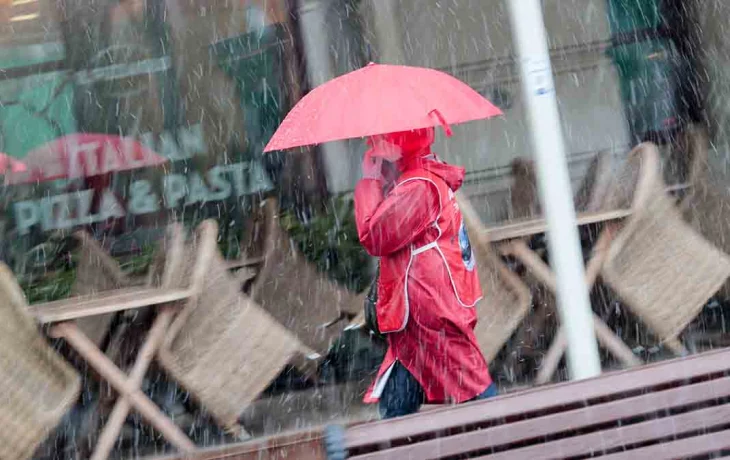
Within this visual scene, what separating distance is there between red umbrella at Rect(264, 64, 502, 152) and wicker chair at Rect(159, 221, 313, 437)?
1.10m

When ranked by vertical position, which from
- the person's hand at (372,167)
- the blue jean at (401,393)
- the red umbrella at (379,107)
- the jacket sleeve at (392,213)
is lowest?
A: the blue jean at (401,393)

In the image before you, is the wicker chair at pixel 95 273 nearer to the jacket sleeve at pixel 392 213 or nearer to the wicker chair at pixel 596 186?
the wicker chair at pixel 596 186

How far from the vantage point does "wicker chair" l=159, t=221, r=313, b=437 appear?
5.38m

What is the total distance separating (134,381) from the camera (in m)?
5.26

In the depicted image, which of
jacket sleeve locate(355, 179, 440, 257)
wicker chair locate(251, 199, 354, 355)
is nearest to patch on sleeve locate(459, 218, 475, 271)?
jacket sleeve locate(355, 179, 440, 257)

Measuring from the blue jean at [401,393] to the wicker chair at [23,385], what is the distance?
1483 mm

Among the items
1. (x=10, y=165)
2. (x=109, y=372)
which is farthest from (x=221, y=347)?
(x=10, y=165)

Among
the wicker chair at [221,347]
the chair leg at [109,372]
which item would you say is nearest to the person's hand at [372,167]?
the wicker chair at [221,347]

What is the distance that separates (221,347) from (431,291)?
1.47m

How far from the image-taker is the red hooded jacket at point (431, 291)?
4250 millimetres

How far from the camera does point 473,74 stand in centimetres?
832

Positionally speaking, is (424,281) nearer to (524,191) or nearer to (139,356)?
(139,356)

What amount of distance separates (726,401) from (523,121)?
213 inches

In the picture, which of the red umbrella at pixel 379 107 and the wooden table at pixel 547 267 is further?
the wooden table at pixel 547 267
